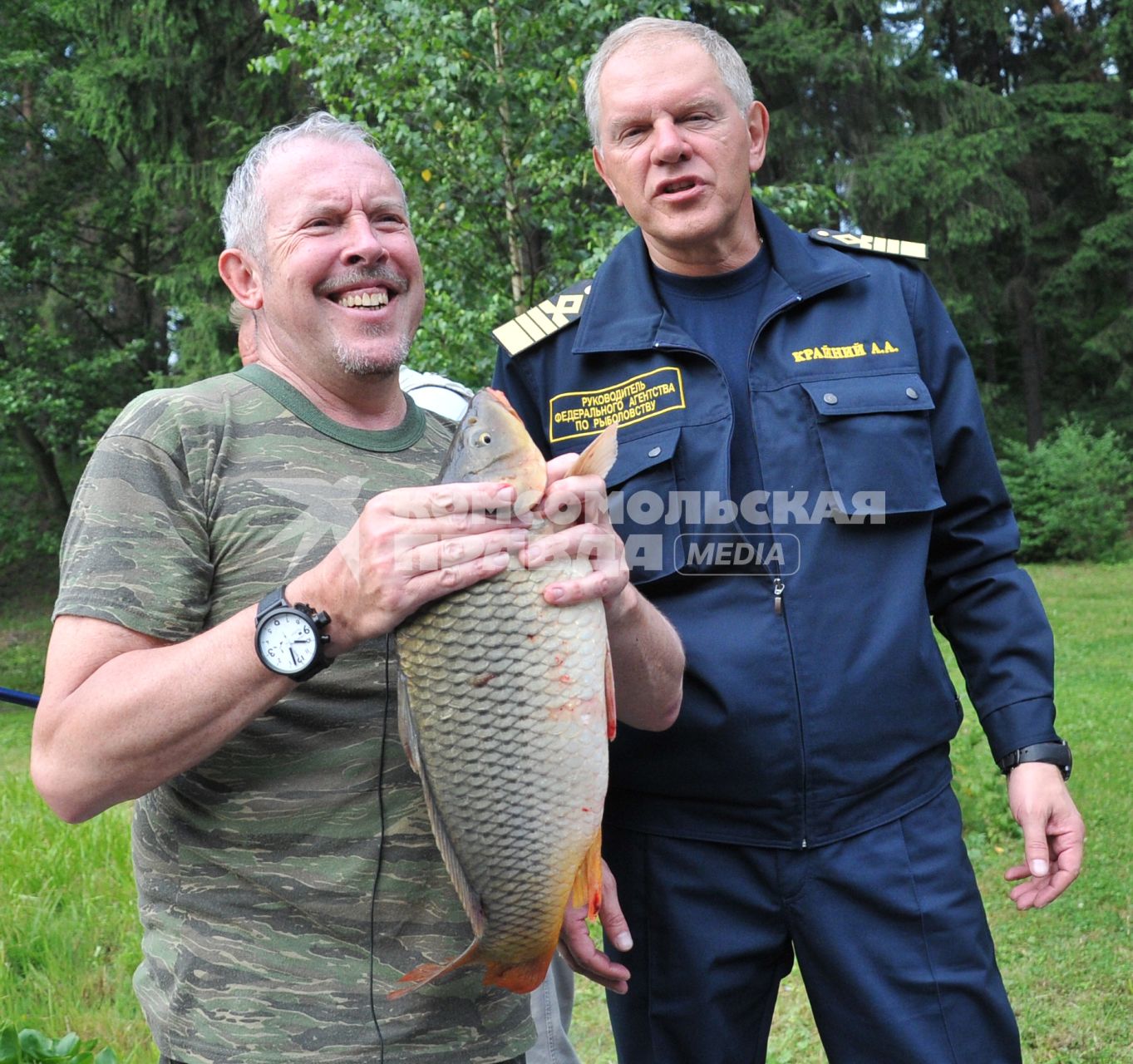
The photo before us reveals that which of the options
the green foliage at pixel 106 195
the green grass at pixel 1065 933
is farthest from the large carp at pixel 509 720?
the green foliage at pixel 106 195

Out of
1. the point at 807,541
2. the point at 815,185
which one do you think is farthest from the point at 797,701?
the point at 815,185

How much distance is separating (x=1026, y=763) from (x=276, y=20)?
5875 mm

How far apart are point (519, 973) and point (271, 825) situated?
1.53 feet

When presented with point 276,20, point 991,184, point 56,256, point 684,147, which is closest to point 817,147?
point 991,184

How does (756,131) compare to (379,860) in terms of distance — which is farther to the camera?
(756,131)

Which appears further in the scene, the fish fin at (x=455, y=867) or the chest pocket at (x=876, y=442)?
the chest pocket at (x=876, y=442)

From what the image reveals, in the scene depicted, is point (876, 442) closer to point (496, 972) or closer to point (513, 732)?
point (513, 732)

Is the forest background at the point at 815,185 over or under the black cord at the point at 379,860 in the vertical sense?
over

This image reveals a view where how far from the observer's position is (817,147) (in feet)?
63.5

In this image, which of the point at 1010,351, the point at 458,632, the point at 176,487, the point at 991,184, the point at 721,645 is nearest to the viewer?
the point at 458,632

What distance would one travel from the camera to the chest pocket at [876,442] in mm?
2484

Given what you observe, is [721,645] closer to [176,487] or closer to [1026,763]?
[1026,763]

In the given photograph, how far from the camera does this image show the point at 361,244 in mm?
2057

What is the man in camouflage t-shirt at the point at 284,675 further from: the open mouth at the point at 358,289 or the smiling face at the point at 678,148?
the smiling face at the point at 678,148
